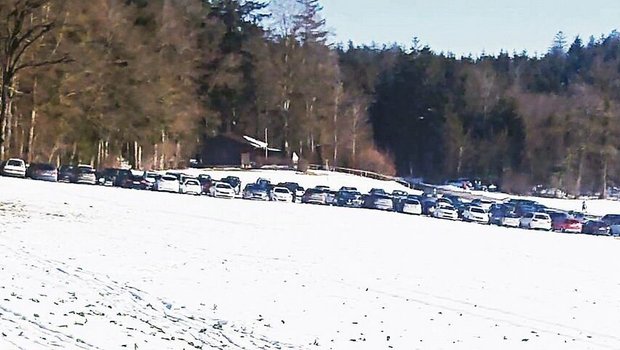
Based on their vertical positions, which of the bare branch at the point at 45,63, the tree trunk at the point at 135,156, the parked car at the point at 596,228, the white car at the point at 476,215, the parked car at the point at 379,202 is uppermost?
the bare branch at the point at 45,63

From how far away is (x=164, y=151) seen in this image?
274ft

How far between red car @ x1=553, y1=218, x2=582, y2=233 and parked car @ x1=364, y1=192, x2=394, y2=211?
449 inches

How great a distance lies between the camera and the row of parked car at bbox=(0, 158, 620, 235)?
57.0m

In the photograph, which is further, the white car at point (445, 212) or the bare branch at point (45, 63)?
the bare branch at point (45, 63)

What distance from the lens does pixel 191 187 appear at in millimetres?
59406

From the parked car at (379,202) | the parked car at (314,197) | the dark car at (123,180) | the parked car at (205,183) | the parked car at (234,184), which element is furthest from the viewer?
the parked car at (234,184)

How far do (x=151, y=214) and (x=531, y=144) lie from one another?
9446cm

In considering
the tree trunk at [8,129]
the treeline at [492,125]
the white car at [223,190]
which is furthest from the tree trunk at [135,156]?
the treeline at [492,125]

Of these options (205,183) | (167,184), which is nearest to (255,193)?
(205,183)

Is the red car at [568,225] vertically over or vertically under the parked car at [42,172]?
under

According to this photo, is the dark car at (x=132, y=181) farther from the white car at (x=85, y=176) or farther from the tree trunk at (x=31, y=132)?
the tree trunk at (x=31, y=132)

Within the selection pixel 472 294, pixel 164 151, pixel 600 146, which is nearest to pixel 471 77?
pixel 600 146

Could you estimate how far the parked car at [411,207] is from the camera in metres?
58.4

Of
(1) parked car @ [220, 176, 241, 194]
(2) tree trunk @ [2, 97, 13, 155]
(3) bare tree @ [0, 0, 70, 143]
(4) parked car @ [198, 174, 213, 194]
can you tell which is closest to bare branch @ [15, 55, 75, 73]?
(3) bare tree @ [0, 0, 70, 143]
